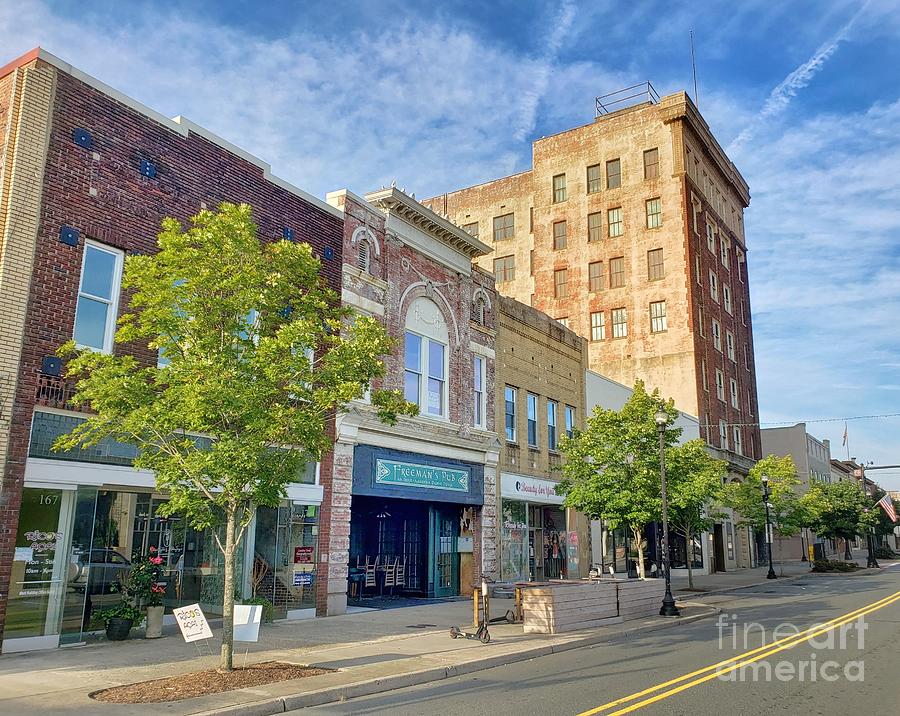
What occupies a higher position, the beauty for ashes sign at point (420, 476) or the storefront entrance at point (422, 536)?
the beauty for ashes sign at point (420, 476)

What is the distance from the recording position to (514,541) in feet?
89.6

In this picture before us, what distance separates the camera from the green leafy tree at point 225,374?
35.3 ft

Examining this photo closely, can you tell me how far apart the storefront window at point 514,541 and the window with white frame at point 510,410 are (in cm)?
242

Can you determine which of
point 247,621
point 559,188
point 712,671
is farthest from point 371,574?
point 559,188

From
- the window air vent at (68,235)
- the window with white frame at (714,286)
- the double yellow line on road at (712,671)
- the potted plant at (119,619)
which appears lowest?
the double yellow line on road at (712,671)

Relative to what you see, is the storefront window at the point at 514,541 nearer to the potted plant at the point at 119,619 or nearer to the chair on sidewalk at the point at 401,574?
the chair on sidewalk at the point at 401,574

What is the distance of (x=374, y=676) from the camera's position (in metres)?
10.9

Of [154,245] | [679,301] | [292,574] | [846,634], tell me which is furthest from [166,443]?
[679,301]

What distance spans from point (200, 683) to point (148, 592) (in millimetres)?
4510

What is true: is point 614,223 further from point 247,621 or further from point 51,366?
point 247,621

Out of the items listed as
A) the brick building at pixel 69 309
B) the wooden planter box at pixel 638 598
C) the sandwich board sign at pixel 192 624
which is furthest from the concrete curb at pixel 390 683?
the brick building at pixel 69 309

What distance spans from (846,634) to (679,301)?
3352 centimetres

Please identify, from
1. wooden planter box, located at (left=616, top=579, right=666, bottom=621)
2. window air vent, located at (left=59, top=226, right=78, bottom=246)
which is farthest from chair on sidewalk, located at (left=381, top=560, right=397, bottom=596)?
window air vent, located at (left=59, top=226, right=78, bottom=246)

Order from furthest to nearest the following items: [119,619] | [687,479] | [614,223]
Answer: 1. [614,223]
2. [687,479]
3. [119,619]
